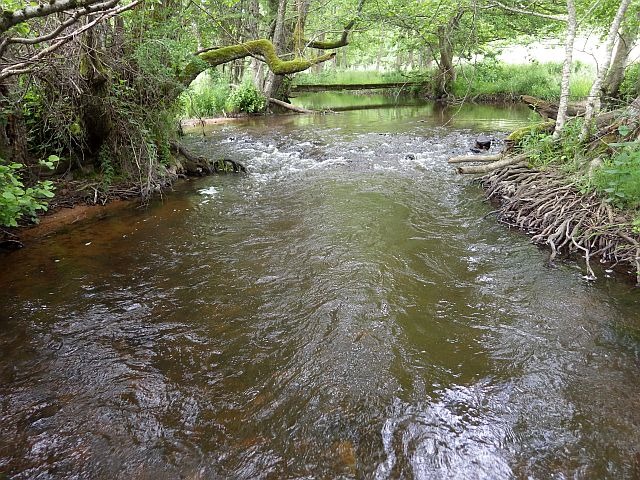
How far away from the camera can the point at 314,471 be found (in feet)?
8.61

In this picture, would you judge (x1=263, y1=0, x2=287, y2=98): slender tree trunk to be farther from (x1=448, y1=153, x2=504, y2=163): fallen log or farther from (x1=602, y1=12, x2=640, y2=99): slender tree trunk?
(x1=602, y1=12, x2=640, y2=99): slender tree trunk

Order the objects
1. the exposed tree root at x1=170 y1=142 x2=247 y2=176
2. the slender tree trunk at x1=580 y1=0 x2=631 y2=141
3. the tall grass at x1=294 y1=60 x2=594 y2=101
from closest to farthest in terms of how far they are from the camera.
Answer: the slender tree trunk at x1=580 y1=0 x2=631 y2=141
the exposed tree root at x1=170 y1=142 x2=247 y2=176
the tall grass at x1=294 y1=60 x2=594 y2=101

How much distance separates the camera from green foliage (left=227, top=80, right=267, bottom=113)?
771 inches

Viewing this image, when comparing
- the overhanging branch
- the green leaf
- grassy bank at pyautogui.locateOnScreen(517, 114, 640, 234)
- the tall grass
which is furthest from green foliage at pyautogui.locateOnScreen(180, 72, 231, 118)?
the green leaf

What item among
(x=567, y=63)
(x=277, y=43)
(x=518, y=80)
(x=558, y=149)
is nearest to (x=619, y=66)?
(x=567, y=63)

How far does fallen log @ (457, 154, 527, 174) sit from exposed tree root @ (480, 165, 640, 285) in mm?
509

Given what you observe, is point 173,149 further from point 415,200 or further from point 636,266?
point 636,266

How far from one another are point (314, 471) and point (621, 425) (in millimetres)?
2201

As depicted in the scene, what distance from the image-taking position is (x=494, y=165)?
A: 888cm

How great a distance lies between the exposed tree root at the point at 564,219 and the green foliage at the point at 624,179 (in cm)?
18

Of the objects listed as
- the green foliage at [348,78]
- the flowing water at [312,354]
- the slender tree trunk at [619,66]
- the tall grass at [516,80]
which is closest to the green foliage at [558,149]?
the flowing water at [312,354]

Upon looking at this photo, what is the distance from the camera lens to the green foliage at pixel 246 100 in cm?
1959

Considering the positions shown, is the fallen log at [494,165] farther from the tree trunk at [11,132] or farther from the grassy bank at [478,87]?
the tree trunk at [11,132]

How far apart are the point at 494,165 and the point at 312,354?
699 cm
